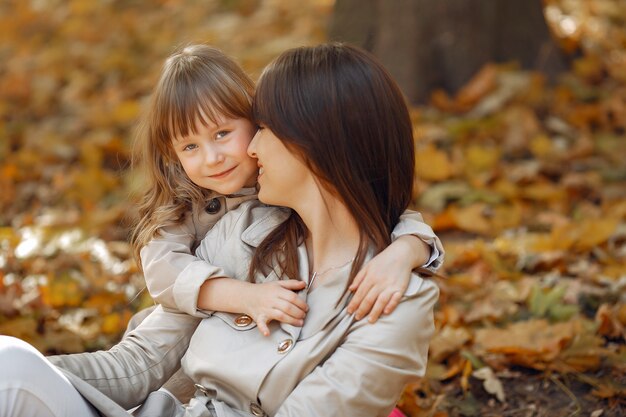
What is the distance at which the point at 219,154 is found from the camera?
7.52 ft

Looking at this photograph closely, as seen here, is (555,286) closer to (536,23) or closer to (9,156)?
(536,23)

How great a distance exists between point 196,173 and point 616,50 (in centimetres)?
469

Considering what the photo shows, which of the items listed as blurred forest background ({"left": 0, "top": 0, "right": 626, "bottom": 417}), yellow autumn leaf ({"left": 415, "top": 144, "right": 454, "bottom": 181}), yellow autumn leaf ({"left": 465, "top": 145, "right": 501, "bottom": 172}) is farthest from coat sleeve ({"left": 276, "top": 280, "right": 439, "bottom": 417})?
yellow autumn leaf ({"left": 465, "top": 145, "right": 501, "bottom": 172})

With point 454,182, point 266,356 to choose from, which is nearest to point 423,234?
point 266,356

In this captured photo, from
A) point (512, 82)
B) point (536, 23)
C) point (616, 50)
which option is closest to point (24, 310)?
point (512, 82)

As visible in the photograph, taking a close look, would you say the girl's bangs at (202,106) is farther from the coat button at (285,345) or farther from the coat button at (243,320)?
the coat button at (285,345)

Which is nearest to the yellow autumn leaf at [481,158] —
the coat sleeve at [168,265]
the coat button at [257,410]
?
the coat sleeve at [168,265]

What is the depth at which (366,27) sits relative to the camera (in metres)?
5.40

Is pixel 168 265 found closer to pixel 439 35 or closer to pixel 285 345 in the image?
pixel 285 345

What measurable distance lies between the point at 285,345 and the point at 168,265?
1.37 feet

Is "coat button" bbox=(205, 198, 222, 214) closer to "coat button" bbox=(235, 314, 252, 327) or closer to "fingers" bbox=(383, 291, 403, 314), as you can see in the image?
"coat button" bbox=(235, 314, 252, 327)

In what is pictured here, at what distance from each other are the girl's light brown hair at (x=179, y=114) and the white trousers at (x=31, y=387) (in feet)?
1.84

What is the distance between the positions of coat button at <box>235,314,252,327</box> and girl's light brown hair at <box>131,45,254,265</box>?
1.20 feet

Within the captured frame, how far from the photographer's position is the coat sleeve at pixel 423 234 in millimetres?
2193
